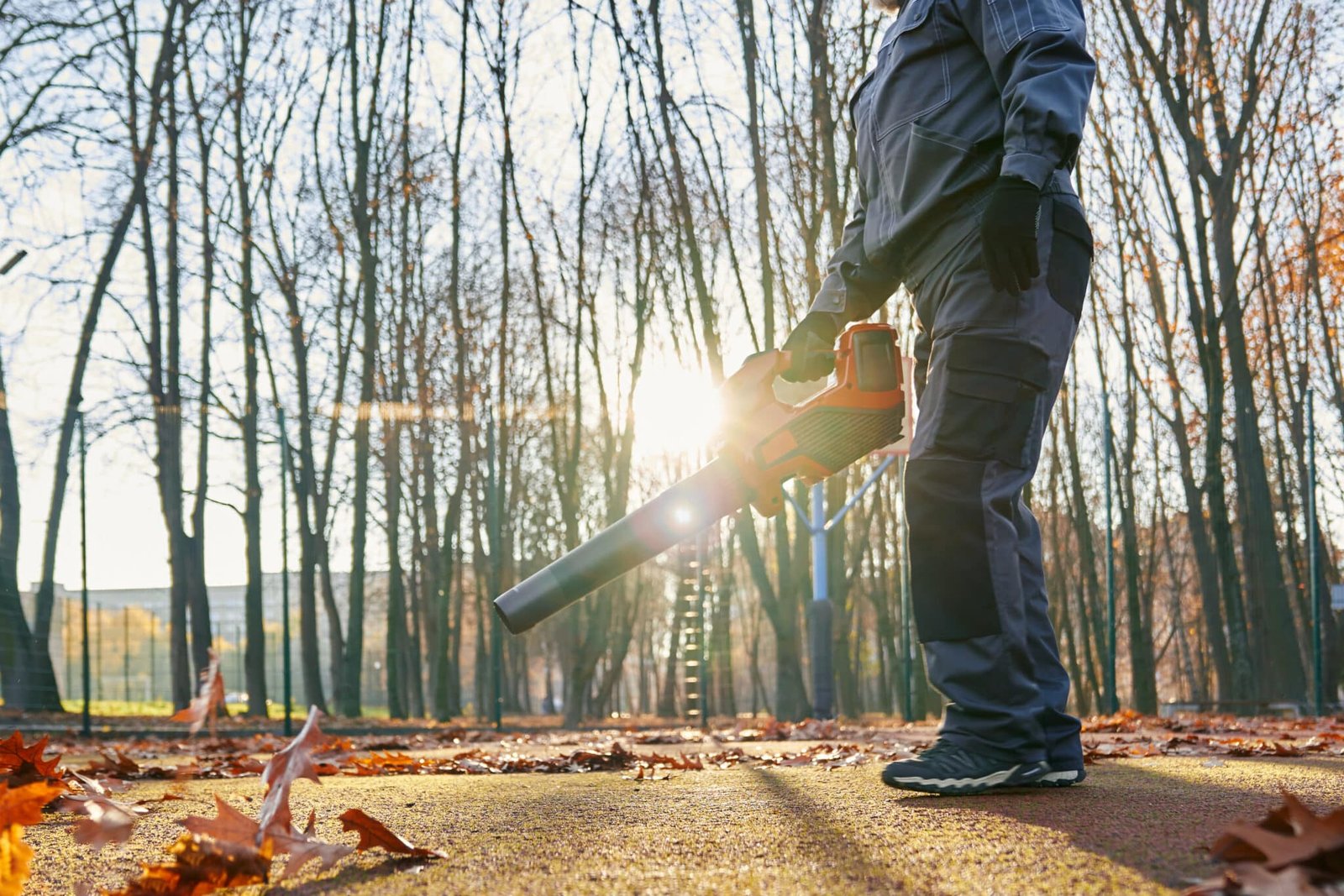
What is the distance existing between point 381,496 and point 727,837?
2774 cm

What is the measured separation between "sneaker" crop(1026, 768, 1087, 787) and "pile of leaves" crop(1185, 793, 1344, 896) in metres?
1.34

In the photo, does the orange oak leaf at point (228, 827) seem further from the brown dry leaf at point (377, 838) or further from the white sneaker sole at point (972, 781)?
the white sneaker sole at point (972, 781)

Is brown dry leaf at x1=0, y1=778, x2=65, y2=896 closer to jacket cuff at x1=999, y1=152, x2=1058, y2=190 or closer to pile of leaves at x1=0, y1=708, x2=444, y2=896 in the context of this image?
pile of leaves at x1=0, y1=708, x2=444, y2=896

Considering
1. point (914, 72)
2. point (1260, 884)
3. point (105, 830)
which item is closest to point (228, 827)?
point (105, 830)

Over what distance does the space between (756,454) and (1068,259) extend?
0.90 metres

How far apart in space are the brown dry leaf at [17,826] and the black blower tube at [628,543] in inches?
46.1

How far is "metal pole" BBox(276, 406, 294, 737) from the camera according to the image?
11.1 m

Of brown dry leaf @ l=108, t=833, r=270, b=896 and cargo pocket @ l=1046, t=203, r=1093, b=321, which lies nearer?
brown dry leaf @ l=108, t=833, r=270, b=896

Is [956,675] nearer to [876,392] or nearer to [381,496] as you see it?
[876,392]

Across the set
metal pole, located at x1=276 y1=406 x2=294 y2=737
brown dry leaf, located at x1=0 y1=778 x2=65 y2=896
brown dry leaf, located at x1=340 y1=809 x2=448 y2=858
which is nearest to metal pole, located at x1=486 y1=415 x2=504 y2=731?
metal pole, located at x1=276 y1=406 x2=294 y2=737

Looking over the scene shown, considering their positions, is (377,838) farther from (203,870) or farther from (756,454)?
(756,454)

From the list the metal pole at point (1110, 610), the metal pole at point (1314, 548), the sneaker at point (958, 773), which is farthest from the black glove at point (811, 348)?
the metal pole at point (1314, 548)

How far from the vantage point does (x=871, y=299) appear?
129 inches

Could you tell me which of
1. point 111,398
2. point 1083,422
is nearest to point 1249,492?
point 1083,422
